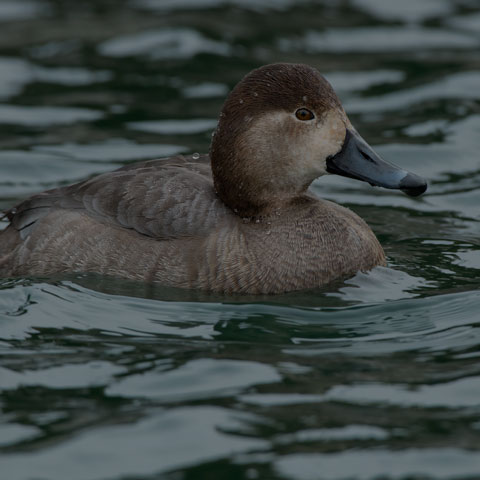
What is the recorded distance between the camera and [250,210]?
6562mm

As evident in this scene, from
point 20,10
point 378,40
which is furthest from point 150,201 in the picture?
point 20,10

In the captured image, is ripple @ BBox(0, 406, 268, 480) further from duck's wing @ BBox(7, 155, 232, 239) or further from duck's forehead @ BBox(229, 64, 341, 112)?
duck's forehead @ BBox(229, 64, 341, 112)

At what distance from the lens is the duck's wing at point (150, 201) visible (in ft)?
21.1

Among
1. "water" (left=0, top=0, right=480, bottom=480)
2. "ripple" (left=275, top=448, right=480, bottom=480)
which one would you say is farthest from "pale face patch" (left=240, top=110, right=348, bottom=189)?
"ripple" (left=275, top=448, right=480, bottom=480)

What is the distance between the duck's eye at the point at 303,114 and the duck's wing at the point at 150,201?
690mm

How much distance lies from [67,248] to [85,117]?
3566 millimetres

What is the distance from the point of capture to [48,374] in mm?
5230

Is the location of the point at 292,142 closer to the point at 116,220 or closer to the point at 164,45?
the point at 116,220

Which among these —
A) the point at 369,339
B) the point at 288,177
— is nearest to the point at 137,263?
the point at 288,177

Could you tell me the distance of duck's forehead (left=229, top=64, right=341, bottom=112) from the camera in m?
6.34

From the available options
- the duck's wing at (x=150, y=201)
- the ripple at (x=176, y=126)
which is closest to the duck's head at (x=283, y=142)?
the duck's wing at (x=150, y=201)

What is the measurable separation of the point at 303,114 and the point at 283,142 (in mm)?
197

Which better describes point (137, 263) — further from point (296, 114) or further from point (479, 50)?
point (479, 50)

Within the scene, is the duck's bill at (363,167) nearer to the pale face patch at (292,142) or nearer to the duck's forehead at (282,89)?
the pale face patch at (292,142)
